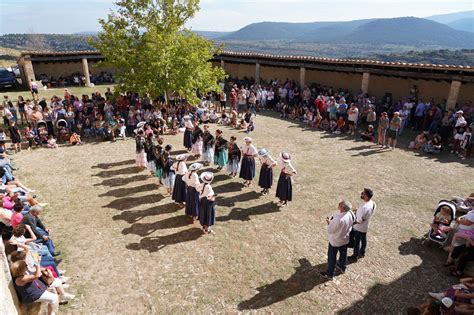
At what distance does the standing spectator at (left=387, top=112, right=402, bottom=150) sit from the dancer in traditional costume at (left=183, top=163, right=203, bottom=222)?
392 inches

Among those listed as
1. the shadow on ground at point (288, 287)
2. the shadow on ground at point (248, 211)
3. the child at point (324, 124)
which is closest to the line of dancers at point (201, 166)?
the shadow on ground at point (248, 211)

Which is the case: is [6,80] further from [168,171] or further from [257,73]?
[168,171]

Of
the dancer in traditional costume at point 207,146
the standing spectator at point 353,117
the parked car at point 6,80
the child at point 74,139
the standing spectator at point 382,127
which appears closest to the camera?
the dancer in traditional costume at point 207,146

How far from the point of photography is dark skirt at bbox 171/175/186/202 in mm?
9789

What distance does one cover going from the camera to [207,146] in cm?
1301

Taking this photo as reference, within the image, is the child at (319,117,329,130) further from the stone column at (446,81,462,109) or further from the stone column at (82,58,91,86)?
the stone column at (82,58,91,86)

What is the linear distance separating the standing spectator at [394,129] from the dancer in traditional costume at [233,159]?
7640 millimetres

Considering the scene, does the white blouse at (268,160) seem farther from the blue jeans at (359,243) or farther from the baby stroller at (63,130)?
the baby stroller at (63,130)

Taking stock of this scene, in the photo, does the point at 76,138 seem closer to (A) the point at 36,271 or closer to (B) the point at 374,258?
(A) the point at 36,271

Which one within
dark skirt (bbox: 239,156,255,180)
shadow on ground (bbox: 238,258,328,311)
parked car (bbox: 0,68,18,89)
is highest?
parked car (bbox: 0,68,18,89)

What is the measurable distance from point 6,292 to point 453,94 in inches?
765

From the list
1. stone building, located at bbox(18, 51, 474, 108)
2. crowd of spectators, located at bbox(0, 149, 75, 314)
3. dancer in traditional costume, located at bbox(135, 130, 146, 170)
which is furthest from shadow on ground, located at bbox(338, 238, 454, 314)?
stone building, located at bbox(18, 51, 474, 108)

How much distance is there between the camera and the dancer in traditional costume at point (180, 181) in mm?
9711

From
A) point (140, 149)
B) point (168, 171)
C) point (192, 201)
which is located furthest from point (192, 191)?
point (140, 149)
